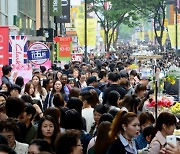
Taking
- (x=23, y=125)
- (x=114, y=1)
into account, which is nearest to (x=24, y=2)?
(x=114, y=1)

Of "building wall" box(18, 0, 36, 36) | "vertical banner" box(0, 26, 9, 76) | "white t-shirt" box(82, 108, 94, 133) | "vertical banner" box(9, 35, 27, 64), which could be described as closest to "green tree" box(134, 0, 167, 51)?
"building wall" box(18, 0, 36, 36)

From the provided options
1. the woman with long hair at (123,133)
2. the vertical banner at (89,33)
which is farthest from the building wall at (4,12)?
the woman with long hair at (123,133)

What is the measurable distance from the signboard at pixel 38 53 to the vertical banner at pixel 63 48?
34.9 ft

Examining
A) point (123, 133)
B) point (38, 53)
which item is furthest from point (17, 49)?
point (123, 133)

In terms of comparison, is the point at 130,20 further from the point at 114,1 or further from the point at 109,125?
the point at 109,125

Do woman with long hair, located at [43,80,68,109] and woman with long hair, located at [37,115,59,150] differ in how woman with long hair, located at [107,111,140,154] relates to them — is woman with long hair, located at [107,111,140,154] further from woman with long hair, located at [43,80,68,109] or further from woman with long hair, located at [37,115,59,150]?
woman with long hair, located at [43,80,68,109]

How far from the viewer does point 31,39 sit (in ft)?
106

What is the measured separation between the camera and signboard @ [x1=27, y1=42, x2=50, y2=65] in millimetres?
23016

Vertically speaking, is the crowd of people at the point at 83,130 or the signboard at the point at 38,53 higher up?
the signboard at the point at 38,53

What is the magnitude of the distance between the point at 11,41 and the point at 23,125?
10.7 m

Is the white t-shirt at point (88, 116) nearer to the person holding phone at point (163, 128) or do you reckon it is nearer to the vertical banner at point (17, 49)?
the person holding phone at point (163, 128)

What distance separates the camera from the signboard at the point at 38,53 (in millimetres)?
23016

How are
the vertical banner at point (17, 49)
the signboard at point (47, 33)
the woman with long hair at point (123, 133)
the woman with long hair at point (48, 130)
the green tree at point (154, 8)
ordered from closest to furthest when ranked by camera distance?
the woman with long hair at point (123, 133)
the woman with long hair at point (48, 130)
the vertical banner at point (17, 49)
the signboard at point (47, 33)
the green tree at point (154, 8)

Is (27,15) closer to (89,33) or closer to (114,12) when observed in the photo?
(89,33)
